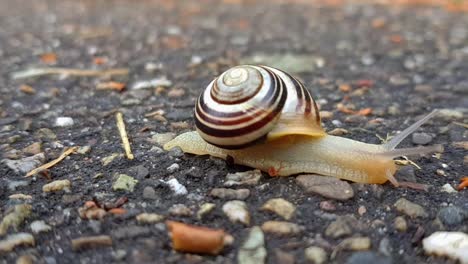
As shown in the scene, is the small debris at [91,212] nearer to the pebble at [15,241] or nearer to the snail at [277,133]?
the pebble at [15,241]

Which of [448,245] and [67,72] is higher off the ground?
[67,72]

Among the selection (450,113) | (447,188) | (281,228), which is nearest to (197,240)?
(281,228)

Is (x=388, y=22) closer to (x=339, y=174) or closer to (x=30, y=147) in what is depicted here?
(x=339, y=174)

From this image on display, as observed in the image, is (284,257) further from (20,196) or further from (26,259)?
(20,196)

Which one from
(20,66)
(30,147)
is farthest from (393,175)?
(20,66)

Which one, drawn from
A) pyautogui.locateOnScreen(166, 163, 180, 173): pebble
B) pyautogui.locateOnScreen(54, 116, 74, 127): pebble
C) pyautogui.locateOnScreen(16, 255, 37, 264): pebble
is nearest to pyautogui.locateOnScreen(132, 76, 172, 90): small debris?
pyautogui.locateOnScreen(54, 116, 74, 127): pebble

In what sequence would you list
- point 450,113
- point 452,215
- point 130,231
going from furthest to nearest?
point 450,113 → point 452,215 → point 130,231

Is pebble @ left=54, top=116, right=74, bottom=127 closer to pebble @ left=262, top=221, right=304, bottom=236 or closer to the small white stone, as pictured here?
the small white stone
